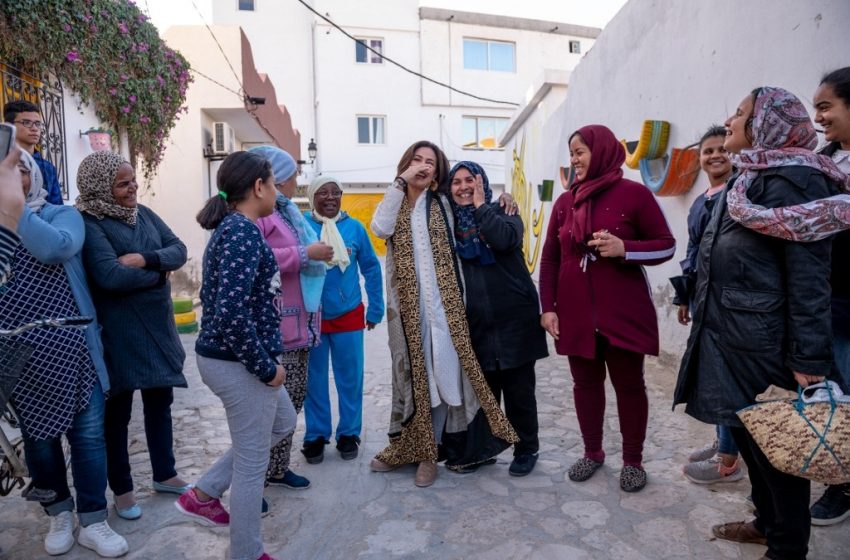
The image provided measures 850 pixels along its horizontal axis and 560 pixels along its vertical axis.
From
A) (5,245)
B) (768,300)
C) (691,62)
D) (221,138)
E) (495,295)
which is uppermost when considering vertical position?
(221,138)

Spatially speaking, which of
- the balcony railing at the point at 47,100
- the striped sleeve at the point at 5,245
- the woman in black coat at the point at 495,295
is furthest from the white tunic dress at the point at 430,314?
the balcony railing at the point at 47,100

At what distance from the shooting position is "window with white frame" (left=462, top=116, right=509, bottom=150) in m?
22.6

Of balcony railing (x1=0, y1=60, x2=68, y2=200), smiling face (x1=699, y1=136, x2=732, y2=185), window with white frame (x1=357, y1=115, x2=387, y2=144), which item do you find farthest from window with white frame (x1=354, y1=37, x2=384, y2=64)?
smiling face (x1=699, y1=136, x2=732, y2=185)

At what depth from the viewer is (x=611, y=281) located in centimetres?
298

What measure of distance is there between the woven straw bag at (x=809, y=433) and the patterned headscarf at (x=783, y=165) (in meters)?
0.52

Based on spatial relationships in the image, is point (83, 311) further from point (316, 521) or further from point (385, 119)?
point (385, 119)

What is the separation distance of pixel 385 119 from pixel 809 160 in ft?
68.5

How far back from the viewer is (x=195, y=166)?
9797 mm

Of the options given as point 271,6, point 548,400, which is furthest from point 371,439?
point 271,6

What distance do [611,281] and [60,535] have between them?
269cm

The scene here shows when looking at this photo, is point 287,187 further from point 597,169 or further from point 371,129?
point 371,129

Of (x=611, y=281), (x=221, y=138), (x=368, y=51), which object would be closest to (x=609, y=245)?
(x=611, y=281)

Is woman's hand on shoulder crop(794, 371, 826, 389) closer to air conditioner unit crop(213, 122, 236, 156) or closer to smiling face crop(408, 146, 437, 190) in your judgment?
smiling face crop(408, 146, 437, 190)

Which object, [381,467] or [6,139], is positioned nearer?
[6,139]
